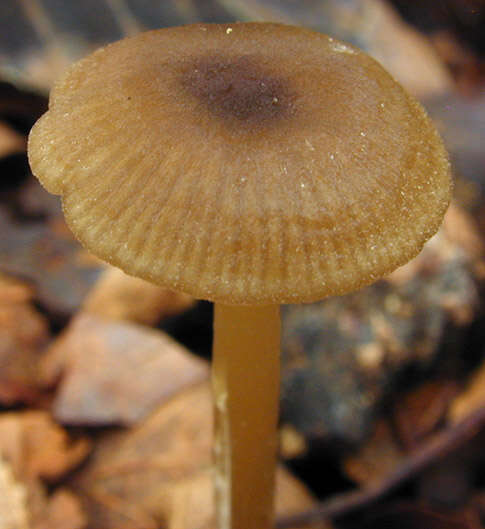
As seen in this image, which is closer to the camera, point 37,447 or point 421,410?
point 37,447

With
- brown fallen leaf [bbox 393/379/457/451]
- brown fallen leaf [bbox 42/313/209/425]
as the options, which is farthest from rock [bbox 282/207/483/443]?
brown fallen leaf [bbox 42/313/209/425]

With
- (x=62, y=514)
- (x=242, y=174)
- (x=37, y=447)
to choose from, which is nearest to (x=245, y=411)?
(x=242, y=174)

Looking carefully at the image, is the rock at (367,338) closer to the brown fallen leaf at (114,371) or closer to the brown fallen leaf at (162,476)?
the brown fallen leaf at (162,476)

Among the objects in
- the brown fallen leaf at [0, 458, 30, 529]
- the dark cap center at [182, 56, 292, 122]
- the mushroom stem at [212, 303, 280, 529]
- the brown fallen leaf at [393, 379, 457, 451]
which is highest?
the dark cap center at [182, 56, 292, 122]

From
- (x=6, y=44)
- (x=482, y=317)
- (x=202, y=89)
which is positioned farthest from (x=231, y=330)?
(x=6, y=44)

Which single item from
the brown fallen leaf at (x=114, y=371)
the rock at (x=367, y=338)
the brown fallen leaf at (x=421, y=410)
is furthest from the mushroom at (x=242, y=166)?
the brown fallen leaf at (x=421, y=410)

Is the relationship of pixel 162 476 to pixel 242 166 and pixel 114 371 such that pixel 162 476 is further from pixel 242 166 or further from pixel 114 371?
pixel 242 166

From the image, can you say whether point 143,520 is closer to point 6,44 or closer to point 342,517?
point 342,517

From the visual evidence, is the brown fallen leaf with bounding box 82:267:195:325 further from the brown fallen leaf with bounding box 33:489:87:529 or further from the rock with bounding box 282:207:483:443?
the brown fallen leaf with bounding box 33:489:87:529
